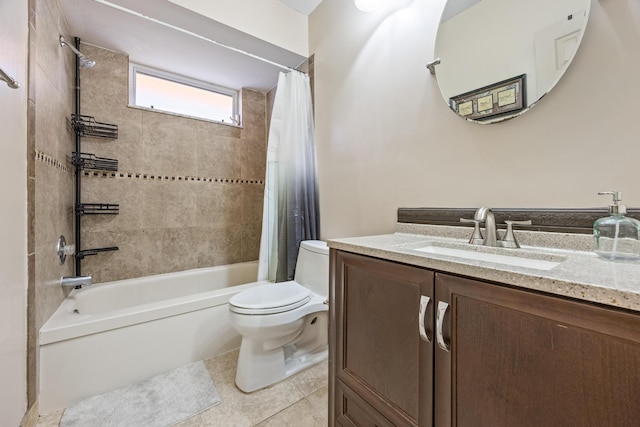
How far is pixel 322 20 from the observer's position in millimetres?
1997

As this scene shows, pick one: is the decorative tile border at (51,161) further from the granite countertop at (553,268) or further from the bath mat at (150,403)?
the granite countertop at (553,268)

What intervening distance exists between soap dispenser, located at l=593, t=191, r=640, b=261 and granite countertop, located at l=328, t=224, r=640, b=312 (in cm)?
3

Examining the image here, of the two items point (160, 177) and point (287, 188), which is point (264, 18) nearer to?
point (287, 188)

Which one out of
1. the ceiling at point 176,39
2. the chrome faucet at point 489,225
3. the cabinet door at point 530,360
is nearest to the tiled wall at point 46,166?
the ceiling at point 176,39

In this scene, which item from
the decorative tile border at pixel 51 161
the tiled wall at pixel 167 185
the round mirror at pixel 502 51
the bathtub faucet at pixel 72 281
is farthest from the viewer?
the tiled wall at pixel 167 185

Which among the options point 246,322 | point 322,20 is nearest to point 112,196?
point 246,322

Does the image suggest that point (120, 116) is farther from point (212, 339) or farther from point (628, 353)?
point (628, 353)

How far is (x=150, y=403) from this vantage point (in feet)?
4.31

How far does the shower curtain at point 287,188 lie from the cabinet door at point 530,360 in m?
1.37

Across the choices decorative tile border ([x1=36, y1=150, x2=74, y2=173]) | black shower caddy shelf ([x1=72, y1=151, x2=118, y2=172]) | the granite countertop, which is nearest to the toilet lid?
the granite countertop

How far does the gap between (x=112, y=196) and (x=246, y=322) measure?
1580mm

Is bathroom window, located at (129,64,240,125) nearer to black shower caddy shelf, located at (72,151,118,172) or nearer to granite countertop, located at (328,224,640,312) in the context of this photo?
black shower caddy shelf, located at (72,151,118,172)

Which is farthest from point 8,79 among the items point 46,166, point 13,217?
point 46,166

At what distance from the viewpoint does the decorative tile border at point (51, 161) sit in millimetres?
1287
